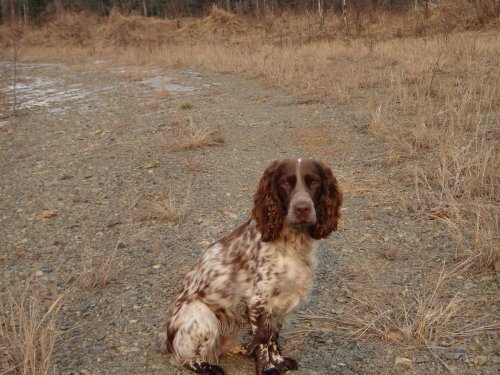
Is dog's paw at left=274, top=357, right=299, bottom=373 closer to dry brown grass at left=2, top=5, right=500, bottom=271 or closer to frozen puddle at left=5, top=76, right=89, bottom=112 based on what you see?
A: dry brown grass at left=2, top=5, right=500, bottom=271

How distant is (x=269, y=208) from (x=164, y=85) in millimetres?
11161

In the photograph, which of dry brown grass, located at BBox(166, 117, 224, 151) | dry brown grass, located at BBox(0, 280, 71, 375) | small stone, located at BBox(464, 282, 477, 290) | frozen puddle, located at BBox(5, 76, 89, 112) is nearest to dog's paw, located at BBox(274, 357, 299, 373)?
dry brown grass, located at BBox(0, 280, 71, 375)

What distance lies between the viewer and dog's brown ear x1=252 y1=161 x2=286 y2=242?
306 cm

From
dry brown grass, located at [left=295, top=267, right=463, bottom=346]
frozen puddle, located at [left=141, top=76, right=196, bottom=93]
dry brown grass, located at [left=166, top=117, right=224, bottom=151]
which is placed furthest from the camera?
frozen puddle, located at [left=141, top=76, right=196, bottom=93]

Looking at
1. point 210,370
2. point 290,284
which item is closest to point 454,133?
point 290,284

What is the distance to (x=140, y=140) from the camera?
28.4ft

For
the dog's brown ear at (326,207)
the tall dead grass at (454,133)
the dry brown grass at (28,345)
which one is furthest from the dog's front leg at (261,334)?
the tall dead grass at (454,133)

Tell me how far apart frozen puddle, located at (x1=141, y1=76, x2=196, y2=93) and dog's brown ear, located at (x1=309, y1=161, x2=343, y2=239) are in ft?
32.7

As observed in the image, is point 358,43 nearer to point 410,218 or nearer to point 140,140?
point 140,140

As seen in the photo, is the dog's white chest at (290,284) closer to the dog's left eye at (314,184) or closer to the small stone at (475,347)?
the dog's left eye at (314,184)

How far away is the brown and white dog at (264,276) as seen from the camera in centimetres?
305

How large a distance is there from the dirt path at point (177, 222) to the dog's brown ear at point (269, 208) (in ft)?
3.00

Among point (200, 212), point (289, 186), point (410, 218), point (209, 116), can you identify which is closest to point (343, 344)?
point (289, 186)

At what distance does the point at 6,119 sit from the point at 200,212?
7.22 m
